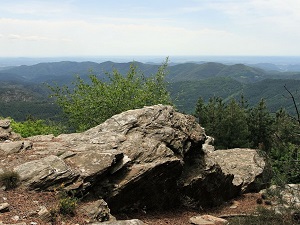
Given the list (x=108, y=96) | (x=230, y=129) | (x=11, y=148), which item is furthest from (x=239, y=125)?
(x=11, y=148)

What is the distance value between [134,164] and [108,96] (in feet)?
67.8

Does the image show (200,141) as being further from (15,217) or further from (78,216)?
(15,217)

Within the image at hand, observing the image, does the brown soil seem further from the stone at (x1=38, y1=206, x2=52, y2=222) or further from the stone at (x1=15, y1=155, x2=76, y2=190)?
the stone at (x1=15, y1=155, x2=76, y2=190)

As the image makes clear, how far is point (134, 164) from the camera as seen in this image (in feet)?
46.7

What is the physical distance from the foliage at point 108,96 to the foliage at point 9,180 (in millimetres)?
20985

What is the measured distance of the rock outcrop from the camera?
12367 mm

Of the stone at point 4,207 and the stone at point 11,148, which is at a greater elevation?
the stone at point 11,148

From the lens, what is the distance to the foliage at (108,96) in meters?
33.5

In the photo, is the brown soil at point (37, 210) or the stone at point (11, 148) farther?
the stone at point (11, 148)

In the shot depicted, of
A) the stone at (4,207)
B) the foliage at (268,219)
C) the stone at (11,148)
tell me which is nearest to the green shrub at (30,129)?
the stone at (11,148)

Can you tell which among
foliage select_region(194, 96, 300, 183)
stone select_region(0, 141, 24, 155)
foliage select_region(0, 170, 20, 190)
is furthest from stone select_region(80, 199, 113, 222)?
foliage select_region(194, 96, 300, 183)

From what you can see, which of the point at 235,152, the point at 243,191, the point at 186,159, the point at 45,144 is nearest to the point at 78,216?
the point at 45,144

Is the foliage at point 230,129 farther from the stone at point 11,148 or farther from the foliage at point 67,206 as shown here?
the foliage at point 67,206

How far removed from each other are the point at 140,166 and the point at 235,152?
14450 millimetres
